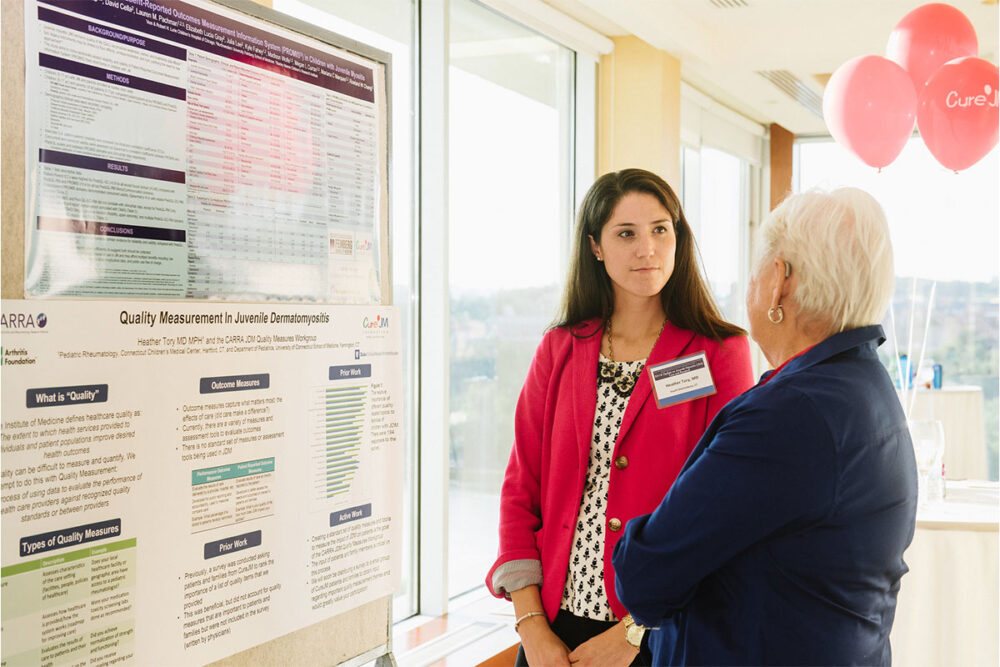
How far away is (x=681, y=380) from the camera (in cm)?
172

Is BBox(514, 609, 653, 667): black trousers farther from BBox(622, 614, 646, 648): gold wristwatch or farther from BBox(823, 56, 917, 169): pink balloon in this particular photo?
BBox(823, 56, 917, 169): pink balloon

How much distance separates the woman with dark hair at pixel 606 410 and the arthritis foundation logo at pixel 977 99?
5.19 ft

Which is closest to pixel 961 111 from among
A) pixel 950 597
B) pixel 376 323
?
pixel 950 597

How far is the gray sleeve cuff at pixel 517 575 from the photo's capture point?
1.78 metres

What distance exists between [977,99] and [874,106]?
13.0 inches

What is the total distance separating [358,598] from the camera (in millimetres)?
1798

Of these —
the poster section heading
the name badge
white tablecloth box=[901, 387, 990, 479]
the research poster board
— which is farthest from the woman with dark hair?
white tablecloth box=[901, 387, 990, 479]

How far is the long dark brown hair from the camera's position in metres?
1.85

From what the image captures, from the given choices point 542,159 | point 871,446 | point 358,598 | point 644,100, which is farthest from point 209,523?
point 644,100

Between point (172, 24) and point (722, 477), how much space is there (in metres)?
1.14

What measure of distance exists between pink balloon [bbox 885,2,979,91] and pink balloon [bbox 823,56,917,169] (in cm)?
10

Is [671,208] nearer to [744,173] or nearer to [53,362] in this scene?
[53,362]

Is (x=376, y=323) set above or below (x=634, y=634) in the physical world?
above

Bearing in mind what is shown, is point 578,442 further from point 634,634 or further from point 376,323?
point 376,323
